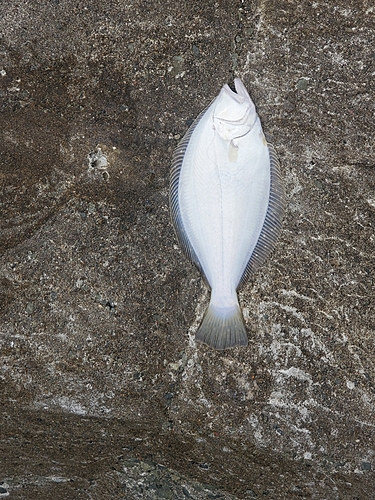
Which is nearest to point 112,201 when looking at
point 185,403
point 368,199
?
point 185,403

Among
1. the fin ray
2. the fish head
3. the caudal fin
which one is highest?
the fish head

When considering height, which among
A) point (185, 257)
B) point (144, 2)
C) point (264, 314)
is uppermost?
point (144, 2)

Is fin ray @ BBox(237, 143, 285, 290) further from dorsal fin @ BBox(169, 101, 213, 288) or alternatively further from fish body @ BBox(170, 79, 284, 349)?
dorsal fin @ BBox(169, 101, 213, 288)

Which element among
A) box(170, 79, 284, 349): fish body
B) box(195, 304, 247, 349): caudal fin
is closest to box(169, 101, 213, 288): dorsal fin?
box(170, 79, 284, 349): fish body

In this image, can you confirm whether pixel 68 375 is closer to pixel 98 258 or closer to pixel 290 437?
pixel 98 258

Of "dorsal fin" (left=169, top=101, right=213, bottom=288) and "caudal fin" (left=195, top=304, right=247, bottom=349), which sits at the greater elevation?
"dorsal fin" (left=169, top=101, right=213, bottom=288)

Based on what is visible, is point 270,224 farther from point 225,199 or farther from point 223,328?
point 223,328
